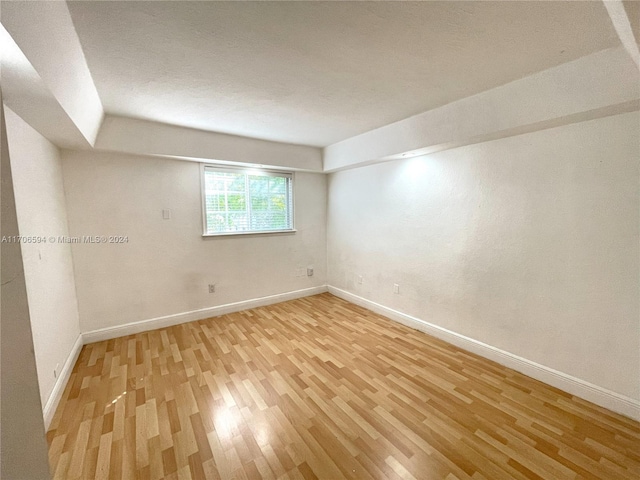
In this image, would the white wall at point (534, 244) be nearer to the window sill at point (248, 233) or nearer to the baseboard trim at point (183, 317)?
the window sill at point (248, 233)

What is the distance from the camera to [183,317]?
10.8ft

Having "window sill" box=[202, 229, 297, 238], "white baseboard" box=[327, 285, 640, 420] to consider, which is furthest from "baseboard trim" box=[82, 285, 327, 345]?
"white baseboard" box=[327, 285, 640, 420]

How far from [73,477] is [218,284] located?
7.52ft

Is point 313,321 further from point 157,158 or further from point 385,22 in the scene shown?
point 385,22

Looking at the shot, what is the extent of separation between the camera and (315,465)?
1.45m

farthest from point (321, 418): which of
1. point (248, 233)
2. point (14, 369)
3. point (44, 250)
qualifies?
point (248, 233)

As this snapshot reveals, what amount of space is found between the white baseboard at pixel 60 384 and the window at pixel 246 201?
5.60ft

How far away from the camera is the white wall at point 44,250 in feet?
5.61

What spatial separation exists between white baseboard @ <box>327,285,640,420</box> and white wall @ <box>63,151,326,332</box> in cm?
228

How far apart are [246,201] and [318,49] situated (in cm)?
252

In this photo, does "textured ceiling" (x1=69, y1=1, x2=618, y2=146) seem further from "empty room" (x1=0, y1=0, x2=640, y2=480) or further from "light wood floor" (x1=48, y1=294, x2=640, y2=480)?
"light wood floor" (x1=48, y1=294, x2=640, y2=480)

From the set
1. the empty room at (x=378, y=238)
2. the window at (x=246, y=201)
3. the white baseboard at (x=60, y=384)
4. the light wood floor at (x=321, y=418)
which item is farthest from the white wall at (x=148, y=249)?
the light wood floor at (x=321, y=418)

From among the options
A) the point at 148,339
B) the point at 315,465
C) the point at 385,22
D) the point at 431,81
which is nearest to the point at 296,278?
the point at 148,339

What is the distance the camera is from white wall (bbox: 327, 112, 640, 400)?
5.87ft
